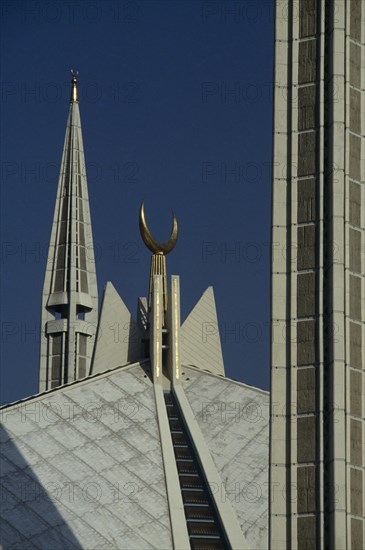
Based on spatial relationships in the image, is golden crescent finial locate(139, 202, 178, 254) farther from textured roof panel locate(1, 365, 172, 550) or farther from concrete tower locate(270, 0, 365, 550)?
concrete tower locate(270, 0, 365, 550)

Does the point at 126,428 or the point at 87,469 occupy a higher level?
the point at 126,428

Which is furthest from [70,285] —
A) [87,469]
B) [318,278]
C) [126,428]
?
[318,278]

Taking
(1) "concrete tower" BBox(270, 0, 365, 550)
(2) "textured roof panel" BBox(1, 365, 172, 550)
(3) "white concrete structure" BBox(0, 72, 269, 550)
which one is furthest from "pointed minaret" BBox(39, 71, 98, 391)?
(1) "concrete tower" BBox(270, 0, 365, 550)

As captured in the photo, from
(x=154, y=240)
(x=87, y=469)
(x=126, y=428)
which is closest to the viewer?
(x=87, y=469)

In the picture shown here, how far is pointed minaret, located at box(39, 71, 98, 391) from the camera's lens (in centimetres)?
6538

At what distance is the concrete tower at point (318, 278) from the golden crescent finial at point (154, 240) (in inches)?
1024

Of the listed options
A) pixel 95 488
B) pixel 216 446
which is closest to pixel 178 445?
pixel 216 446

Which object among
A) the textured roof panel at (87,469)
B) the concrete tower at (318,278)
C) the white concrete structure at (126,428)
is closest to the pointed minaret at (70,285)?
the white concrete structure at (126,428)

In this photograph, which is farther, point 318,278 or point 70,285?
point 70,285

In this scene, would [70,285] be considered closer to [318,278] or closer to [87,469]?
[87,469]

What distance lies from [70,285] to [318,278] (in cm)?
3249

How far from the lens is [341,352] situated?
33.6 meters

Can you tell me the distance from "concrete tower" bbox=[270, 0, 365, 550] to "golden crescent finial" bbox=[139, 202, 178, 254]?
2601 centimetres

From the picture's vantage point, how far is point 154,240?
6181cm
